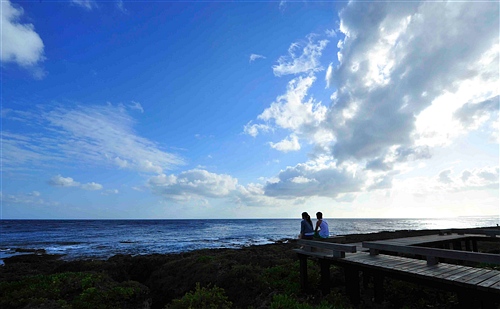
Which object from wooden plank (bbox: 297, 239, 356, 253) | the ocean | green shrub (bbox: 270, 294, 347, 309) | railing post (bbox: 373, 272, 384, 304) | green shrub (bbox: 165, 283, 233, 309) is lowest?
the ocean

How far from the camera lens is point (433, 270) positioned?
638 centimetres

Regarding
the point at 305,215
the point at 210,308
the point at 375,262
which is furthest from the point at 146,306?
the point at 375,262

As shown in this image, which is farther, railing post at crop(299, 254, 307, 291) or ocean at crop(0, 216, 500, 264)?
ocean at crop(0, 216, 500, 264)

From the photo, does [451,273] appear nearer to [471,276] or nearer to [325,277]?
[471,276]

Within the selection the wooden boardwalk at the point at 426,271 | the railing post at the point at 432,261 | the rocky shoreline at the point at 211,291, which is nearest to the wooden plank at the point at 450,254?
the wooden boardwalk at the point at 426,271

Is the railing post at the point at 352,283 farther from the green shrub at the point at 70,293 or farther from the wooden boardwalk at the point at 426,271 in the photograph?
the green shrub at the point at 70,293

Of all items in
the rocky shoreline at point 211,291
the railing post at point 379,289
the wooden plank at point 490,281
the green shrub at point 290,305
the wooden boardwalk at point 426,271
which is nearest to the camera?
the wooden plank at point 490,281

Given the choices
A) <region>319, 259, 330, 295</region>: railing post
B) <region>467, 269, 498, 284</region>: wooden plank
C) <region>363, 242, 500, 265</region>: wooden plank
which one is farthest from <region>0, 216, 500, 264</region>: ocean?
<region>467, 269, 498, 284</region>: wooden plank

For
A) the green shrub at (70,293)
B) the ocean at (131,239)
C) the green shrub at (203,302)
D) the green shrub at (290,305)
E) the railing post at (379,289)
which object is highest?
the railing post at (379,289)

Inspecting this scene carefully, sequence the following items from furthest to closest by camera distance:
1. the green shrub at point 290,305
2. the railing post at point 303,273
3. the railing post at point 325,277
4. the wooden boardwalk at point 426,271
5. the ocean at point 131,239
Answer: the ocean at point 131,239, the railing post at point 303,273, the railing post at point 325,277, the green shrub at point 290,305, the wooden boardwalk at point 426,271

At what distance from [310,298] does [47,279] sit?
11.1 metres

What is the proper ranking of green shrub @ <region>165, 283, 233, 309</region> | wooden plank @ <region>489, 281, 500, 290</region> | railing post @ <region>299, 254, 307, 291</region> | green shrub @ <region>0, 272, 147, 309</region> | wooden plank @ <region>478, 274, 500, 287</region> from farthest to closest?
green shrub @ <region>0, 272, 147, 309</region>
railing post @ <region>299, 254, 307, 291</region>
green shrub @ <region>165, 283, 233, 309</region>
wooden plank @ <region>478, 274, 500, 287</region>
wooden plank @ <region>489, 281, 500, 290</region>

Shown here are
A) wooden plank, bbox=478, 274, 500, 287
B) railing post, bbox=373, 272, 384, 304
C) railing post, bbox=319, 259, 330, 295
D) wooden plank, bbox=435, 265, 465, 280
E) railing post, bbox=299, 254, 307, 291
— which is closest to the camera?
wooden plank, bbox=478, 274, 500, 287

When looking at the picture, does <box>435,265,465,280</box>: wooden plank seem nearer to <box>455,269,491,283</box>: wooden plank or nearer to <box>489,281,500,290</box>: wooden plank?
<box>455,269,491,283</box>: wooden plank
